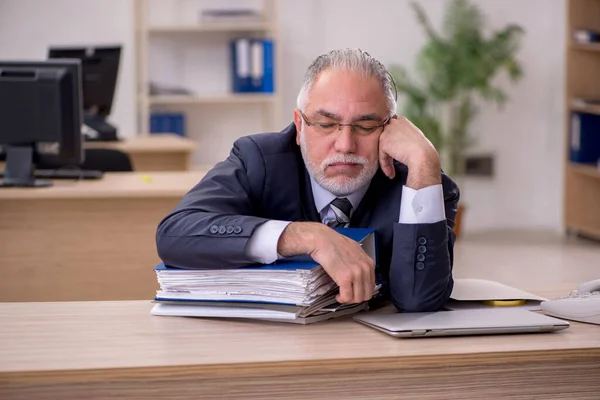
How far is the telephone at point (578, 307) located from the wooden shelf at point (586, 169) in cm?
511

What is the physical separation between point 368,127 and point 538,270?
410cm

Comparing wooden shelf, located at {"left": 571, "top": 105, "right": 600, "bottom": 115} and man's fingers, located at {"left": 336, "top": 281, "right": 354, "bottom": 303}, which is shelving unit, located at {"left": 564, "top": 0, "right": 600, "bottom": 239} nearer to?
wooden shelf, located at {"left": 571, "top": 105, "right": 600, "bottom": 115}

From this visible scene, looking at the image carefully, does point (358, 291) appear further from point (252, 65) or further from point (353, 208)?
point (252, 65)

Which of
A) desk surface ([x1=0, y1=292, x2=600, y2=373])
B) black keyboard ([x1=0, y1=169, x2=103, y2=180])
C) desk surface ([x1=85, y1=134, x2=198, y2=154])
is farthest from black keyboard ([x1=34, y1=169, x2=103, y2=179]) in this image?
desk surface ([x1=0, y1=292, x2=600, y2=373])

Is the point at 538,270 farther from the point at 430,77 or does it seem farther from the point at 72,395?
the point at 72,395

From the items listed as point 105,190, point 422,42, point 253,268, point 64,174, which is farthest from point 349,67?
point 422,42

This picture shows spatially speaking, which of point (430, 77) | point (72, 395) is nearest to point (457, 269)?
point (430, 77)

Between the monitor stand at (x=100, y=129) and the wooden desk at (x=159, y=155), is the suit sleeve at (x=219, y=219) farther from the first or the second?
the monitor stand at (x=100, y=129)

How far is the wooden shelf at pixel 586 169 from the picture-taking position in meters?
6.93

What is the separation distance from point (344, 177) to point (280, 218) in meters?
0.21

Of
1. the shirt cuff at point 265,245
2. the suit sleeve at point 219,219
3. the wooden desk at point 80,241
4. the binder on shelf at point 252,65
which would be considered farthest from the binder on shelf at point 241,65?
the shirt cuff at point 265,245

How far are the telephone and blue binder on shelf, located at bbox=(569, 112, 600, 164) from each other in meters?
5.35

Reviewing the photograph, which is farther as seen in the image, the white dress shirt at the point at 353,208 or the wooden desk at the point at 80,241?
the wooden desk at the point at 80,241

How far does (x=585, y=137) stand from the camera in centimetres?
713
